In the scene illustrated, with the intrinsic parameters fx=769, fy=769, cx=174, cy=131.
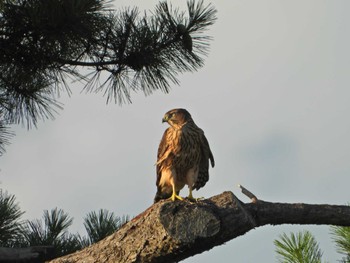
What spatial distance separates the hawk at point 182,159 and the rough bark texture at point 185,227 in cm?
111

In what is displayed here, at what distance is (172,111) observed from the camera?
480 centimetres

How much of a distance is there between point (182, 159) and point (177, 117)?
1.21 feet

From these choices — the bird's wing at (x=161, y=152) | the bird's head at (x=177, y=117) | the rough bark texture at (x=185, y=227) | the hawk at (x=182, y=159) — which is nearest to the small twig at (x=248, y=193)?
the rough bark texture at (x=185, y=227)

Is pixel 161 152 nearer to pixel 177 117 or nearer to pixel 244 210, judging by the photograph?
pixel 177 117

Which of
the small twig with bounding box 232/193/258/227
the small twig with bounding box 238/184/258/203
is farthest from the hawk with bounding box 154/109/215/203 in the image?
the small twig with bounding box 232/193/258/227

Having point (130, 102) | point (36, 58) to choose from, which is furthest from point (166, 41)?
point (36, 58)

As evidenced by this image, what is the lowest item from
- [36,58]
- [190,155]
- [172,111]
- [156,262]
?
[156,262]

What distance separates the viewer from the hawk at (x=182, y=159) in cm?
448

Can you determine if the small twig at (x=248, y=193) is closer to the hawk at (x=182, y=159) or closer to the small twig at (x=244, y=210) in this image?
the small twig at (x=244, y=210)

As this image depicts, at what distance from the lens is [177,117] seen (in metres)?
4.74

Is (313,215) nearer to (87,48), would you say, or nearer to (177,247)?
(177,247)

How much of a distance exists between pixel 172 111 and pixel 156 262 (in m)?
1.79

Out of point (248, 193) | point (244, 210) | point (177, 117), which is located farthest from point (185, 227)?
point (177, 117)

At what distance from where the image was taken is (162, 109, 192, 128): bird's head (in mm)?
4695
